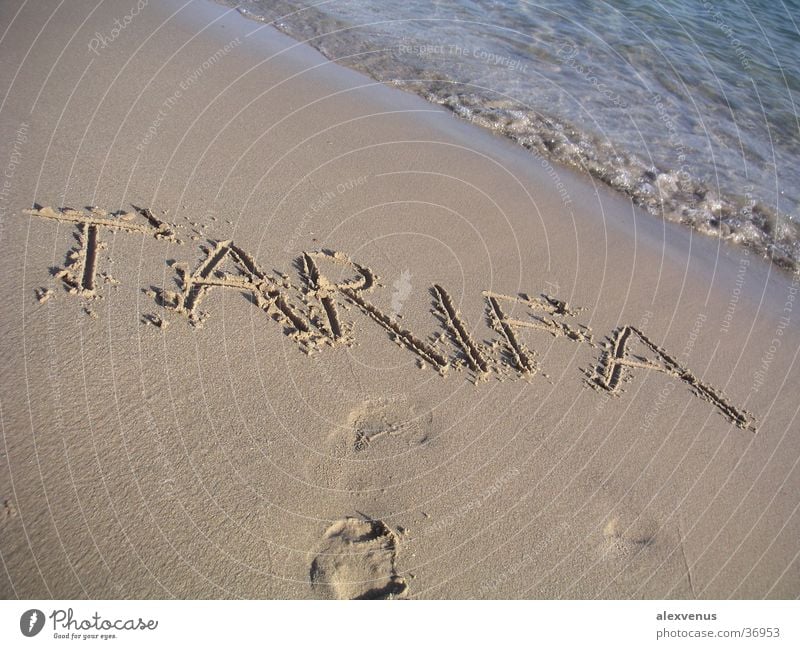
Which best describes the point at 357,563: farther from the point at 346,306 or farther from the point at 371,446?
the point at 346,306

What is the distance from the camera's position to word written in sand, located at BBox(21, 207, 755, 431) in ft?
13.6

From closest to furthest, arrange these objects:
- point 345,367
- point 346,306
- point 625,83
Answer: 1. point 345,367
2. point 346,306
3. point 625,83

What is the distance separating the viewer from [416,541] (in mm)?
3252

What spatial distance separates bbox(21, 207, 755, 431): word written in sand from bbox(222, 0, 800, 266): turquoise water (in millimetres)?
2720

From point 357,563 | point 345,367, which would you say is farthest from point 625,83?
point 357,563

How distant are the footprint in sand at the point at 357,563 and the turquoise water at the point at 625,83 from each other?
516cm

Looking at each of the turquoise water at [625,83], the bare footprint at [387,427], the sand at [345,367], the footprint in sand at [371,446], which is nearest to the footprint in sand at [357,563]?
the sand at [345,367]

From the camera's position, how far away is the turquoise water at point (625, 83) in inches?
281

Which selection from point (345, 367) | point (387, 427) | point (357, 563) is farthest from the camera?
point (345, 367)

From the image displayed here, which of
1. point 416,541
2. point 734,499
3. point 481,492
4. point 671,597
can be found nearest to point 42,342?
point 416,541

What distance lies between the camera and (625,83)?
8.78m

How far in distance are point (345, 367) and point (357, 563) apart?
4.41 feet

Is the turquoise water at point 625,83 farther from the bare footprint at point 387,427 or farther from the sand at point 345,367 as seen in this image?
the bare footprint at point 387,427

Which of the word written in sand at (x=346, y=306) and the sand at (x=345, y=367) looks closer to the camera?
the sand at (x=345, y=367)
